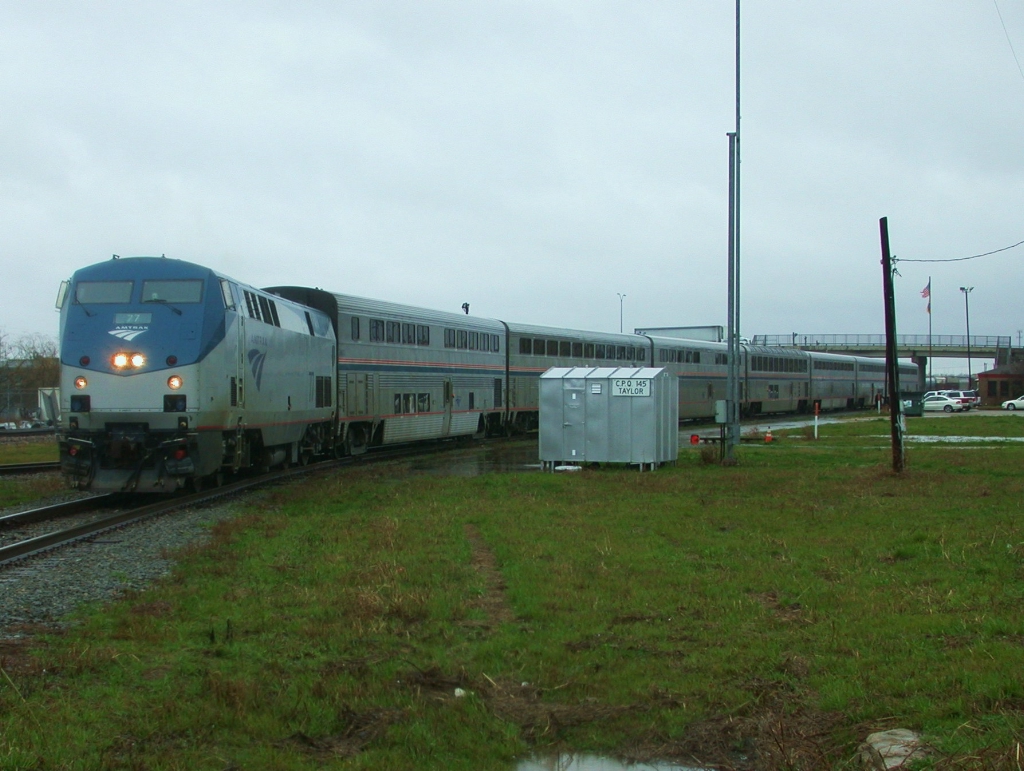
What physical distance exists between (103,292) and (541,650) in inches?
462

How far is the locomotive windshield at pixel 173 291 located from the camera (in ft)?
54.2

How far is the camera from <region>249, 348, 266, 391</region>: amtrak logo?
1841 cm

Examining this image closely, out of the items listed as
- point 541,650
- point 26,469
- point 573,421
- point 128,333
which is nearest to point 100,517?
point 128,333

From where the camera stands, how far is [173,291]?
652 inches

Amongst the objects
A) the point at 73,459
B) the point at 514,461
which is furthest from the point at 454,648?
the point at 514,461

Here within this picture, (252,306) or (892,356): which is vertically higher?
(252,306)

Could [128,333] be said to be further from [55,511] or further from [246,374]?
[55,511]

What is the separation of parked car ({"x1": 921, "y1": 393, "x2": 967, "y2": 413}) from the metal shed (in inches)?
1942

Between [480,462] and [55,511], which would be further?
[480,462]

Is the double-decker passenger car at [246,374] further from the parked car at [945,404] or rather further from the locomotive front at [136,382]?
the parked car at [945,404]

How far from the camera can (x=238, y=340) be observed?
57.9 ft

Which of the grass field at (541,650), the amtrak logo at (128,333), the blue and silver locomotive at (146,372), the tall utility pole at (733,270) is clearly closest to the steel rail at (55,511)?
the blue and silver locomotive at (146,372)

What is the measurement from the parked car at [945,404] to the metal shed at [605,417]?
49.3 m

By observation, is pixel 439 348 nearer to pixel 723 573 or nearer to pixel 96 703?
pixel 723 573
